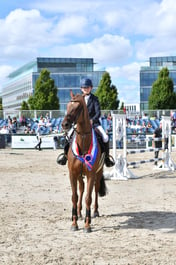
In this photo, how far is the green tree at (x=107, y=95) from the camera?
5847cm

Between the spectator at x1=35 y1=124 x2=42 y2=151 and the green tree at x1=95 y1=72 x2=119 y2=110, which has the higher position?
the green tree at x1=95 y1=72 x2=119 y2=110

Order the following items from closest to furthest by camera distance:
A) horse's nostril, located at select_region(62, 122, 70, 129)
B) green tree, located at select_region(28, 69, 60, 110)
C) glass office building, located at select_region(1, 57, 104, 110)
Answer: horse's nostril, located at select_region(62, 122, 70, 129) → green tree, located at select_region(28, 69, 60, 110) → glass office building, located at select_region(1, 57, 104, 110)

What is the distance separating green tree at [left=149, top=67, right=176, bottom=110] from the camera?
187 ft

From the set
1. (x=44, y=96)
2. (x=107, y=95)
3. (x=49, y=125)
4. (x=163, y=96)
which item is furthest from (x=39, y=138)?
(x=44, y=96)

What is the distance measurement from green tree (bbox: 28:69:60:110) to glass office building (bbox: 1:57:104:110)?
28.1 m

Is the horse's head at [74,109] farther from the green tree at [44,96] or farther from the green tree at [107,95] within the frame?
the green tree at [44,96]

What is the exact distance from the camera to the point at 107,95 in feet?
193

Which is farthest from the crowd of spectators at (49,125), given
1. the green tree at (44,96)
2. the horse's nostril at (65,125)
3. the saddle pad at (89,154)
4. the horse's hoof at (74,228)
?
the green tree at (44,96)

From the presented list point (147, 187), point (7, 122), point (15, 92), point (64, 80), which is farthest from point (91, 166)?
point (15, 92)

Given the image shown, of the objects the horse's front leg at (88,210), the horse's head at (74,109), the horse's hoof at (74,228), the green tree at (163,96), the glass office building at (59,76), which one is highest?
the glass office building at (59,76)

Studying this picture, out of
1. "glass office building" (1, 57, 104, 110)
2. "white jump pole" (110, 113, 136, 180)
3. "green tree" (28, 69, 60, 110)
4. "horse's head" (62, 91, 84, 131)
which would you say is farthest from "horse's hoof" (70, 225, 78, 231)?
→ "glass office building" (1, 57, 104, 110)

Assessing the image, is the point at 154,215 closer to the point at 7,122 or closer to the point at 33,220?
the point at 33,220

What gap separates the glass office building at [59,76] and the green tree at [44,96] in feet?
92.0

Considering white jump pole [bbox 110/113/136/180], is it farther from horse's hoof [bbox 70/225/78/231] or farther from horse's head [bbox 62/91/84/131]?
horse's head [bbox 62/91/84/131]
